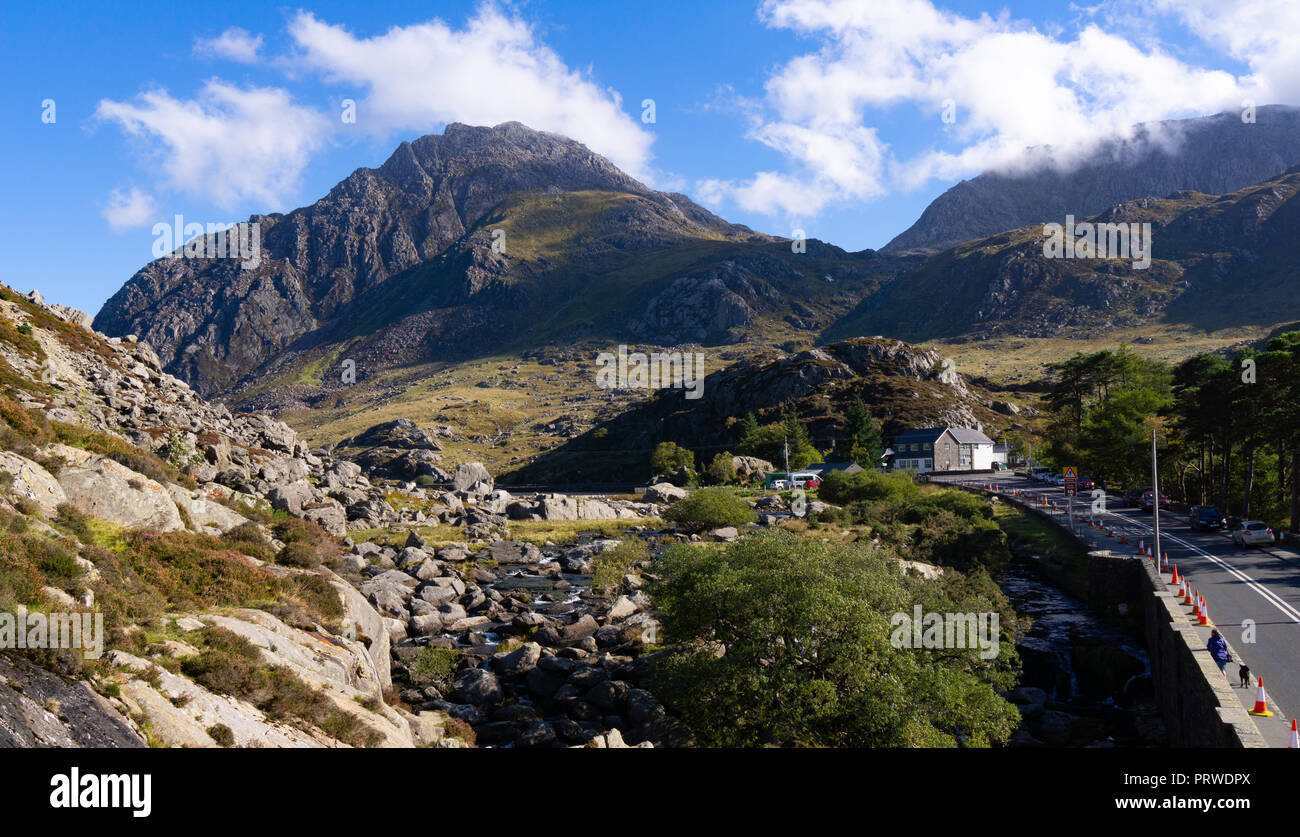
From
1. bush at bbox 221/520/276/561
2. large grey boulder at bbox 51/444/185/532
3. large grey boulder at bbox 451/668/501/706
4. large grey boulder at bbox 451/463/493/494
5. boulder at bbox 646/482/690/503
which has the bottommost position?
large grey boulder at bbox 451/668/501/706

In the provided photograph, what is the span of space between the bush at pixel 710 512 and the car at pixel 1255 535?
39821mm

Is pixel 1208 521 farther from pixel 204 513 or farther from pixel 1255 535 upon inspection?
pixel 204 513

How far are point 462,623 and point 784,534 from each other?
2057 cm

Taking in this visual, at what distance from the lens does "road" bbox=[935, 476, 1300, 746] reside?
18.7 meters

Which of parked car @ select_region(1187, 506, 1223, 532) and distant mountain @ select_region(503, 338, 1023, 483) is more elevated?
distant mountain @ select_region(503, 338, 1023, 483)

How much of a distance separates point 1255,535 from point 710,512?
43456 mm

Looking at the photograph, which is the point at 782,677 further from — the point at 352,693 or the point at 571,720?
the point at 352,693

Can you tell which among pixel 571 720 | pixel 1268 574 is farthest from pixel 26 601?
pixel 1268 574

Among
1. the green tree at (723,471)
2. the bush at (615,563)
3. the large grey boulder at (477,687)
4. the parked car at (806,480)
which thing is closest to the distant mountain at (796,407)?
the green tree at (723,471)

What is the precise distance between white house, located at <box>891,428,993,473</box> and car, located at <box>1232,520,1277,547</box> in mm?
80130

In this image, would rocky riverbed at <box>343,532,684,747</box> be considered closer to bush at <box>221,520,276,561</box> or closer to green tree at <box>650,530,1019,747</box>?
green tree at <box>650,530,1019,747</box>

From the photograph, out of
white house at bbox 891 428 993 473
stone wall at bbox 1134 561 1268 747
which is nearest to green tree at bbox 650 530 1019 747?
stone wall at bbox 1134 561 1268 747

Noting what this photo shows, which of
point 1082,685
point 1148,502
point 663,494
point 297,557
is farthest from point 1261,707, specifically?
point 663,494

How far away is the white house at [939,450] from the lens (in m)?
124
